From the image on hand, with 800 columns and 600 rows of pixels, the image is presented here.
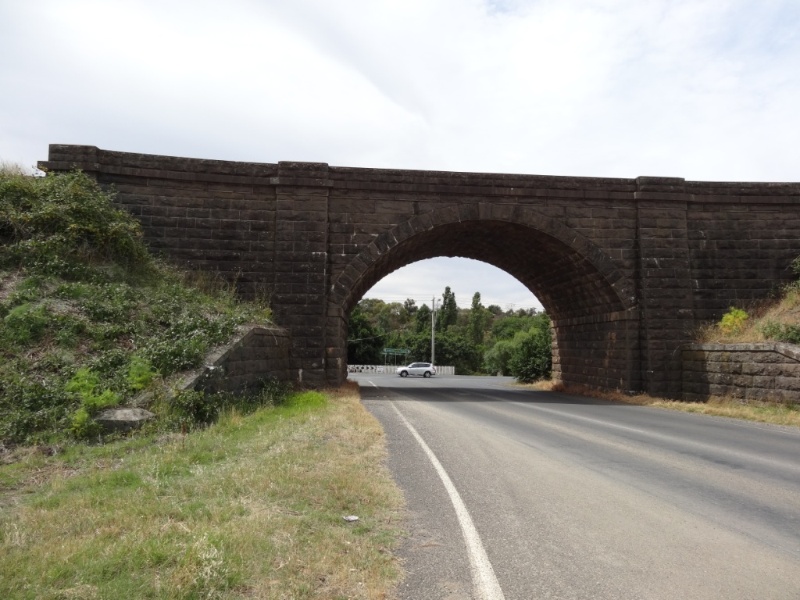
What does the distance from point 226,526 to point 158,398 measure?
588 cm

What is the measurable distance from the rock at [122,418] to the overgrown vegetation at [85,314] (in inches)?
6.6

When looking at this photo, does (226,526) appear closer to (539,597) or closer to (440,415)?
(539,597)

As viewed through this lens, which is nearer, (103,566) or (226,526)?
(103,566)

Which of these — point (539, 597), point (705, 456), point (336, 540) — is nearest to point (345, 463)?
point (336, 540)

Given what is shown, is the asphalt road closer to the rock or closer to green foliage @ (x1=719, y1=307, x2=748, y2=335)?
the rock

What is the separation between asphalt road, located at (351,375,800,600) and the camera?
406 centimetres

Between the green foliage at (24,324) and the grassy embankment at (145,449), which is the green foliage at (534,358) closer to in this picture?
the grassy embankment at (145,449)

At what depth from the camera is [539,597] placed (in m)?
3.80

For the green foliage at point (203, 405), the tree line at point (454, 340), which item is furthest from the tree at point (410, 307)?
the green foliage at point (203, 405)

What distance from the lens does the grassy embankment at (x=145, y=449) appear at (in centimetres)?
388

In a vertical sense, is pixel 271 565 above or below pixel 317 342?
below

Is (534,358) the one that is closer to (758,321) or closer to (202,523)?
(758,321)

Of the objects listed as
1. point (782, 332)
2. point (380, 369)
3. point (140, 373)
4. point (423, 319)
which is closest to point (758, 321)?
point (782, 332)

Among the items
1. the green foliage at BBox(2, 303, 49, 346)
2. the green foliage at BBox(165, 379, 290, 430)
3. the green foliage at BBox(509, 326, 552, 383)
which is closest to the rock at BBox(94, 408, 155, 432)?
the green foliage at BBox(165, 379, 290, 430)
